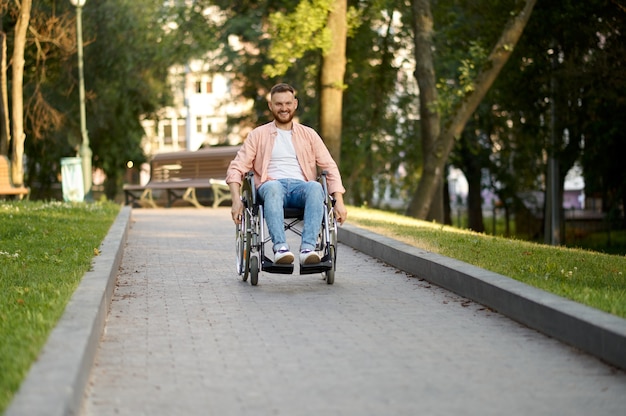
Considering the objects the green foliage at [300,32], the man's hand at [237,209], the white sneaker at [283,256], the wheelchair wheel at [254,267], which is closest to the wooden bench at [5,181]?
the green foliage at [300,32]

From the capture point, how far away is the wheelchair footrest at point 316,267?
32.6ft

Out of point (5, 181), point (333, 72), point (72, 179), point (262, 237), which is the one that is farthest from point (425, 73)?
point (262, 237)

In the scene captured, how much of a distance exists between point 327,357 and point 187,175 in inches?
892

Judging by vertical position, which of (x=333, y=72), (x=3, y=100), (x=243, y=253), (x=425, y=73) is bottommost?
(x=243, y=253)

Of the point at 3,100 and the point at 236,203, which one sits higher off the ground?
the point at 3,100

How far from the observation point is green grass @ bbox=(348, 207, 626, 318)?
27.1 feet

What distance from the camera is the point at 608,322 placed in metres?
6.82

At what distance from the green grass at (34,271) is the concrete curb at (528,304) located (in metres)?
2.87

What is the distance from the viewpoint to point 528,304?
26.0ft

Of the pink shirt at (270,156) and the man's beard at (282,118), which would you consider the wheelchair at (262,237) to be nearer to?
the pink shirt at (270,156)

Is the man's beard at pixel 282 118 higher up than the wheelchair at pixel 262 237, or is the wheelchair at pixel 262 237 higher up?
the man's beard at pixel 282 118

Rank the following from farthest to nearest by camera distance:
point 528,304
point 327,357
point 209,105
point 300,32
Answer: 1. point 209,105
2. point 300,32
3. point 528,304
4. point 327,357

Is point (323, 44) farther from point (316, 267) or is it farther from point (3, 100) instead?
point (316, 267)

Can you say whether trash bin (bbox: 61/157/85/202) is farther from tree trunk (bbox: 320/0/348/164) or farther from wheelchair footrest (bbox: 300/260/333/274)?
wheelchair footrest (bbox: 300/260/333/274)
